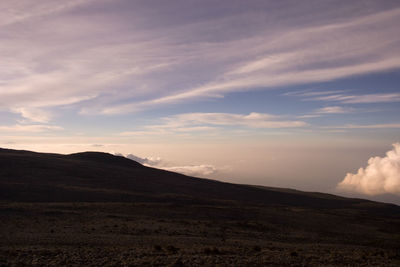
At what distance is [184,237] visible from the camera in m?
29.3

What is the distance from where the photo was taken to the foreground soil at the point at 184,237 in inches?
768

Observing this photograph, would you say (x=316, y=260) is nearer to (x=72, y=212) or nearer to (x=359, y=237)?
(x=359, y=237)

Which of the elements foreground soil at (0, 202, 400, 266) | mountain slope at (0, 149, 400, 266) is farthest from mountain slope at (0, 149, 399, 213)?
foreground soil at (0, 202, 400, 266)

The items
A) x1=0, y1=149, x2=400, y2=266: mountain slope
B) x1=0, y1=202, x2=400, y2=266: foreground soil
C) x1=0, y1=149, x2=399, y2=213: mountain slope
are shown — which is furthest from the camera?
x1=0, y1=149, x2=399, y2=213: mountain slope

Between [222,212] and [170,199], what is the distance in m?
16.8

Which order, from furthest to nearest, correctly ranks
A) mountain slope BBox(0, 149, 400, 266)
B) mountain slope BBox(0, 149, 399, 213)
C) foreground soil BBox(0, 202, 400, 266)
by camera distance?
mountain slope BBox(0, 149, 399, 213)
mountain slope BBox(0, 149, 400, 266)
foreground soil BBox(0, 202, 400, 266)

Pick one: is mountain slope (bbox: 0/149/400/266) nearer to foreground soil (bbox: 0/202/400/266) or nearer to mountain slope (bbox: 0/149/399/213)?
foreground soil (bbox: 0/202/400/266)

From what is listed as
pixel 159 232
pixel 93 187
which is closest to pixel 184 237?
pixel 159 232

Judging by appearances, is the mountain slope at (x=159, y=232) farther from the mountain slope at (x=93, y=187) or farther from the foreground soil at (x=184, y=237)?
the mountain slope at (x=93, y=187)

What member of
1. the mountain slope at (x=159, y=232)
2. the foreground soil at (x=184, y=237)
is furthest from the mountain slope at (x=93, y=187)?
the foreground soil at (x=184, y=237)

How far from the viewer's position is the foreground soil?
1952cm

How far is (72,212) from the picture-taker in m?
40.5

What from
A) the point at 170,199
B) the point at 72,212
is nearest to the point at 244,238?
the point at 72,212

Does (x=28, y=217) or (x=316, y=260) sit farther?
(x=28, y=217)
